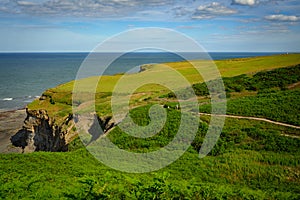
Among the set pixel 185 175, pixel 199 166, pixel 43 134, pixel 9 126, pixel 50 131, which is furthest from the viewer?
pixel 9 126

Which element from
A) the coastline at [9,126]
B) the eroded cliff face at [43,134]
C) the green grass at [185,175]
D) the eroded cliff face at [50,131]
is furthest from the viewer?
the coastline at [9,126]

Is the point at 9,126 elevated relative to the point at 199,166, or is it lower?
lower

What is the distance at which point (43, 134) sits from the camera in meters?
39.7

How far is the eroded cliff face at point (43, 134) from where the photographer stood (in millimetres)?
31758

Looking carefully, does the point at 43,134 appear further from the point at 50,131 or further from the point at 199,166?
the point at 199,166

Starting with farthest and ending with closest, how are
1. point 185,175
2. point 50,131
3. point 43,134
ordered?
point 43,134, point 50,131, point 185,175

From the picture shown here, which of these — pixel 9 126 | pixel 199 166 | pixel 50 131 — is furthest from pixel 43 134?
pixel 199 166

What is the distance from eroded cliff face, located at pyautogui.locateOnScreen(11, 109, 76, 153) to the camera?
104 ft

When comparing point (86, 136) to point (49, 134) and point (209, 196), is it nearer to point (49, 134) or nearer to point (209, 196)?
point (49, 134)

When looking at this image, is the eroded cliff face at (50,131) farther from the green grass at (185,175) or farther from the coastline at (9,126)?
the green grass at (185,175)

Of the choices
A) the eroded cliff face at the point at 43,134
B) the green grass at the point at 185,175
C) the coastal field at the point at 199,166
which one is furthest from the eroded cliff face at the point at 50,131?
the green grass at the point at 185,175

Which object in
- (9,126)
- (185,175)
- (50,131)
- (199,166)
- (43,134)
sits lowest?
(9,126)

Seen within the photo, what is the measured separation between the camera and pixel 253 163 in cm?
1741

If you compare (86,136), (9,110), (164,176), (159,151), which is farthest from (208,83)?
(9,110)
